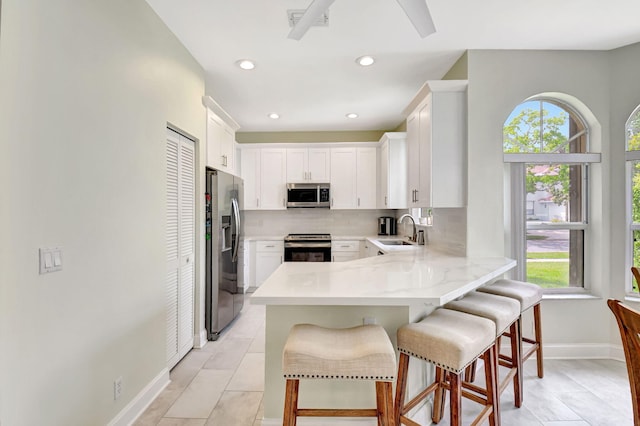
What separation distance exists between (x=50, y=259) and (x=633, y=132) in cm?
405

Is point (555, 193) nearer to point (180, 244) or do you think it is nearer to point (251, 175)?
point (180, 244)

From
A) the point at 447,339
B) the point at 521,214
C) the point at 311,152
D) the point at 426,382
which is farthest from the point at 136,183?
the point at 311,152

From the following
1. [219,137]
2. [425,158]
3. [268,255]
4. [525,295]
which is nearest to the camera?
[525,295]

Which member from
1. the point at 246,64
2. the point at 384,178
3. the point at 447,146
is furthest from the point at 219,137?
the point at 384,178

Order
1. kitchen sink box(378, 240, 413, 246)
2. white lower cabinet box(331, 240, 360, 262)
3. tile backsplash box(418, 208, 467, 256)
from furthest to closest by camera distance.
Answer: white lower cabinet box(331, 240, 360, 262) → kitchen sink box(378, 240, 413, 246) → tile backsplash box(418, 208, 467, 256)

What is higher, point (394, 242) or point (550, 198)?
point (550, 198)

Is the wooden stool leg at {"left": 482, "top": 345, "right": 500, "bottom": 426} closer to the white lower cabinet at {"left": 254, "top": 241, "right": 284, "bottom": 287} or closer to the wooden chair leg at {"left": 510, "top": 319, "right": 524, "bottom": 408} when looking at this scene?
the wooden chair leg at {"left": 510, "top": 319, "right": 524, "bottom": 408}

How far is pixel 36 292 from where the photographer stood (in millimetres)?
1251

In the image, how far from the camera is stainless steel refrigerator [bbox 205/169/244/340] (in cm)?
303

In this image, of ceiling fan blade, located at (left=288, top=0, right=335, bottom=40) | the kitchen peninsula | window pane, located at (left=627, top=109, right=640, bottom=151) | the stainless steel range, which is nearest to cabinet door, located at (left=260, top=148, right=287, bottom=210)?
the stainless steel range

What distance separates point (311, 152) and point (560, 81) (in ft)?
10.6

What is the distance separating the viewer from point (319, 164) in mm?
5023

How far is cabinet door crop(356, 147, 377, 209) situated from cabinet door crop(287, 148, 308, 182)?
2.78 ft

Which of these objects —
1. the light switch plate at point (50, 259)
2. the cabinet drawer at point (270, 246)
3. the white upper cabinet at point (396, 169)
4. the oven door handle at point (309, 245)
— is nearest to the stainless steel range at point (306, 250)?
the oven door handle at point (309, 245)
